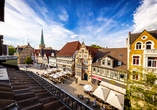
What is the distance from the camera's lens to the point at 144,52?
39.1 feet

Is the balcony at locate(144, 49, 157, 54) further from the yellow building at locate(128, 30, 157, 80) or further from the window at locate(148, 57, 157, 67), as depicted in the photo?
the window at locate(148, 57, 157, 67)

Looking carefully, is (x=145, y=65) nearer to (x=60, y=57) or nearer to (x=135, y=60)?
(x=135, y=60)

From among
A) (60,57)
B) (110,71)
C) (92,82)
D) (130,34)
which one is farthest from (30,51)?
(130,34)

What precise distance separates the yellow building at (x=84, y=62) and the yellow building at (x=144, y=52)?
9.56 metres

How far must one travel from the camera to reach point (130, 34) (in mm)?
15094

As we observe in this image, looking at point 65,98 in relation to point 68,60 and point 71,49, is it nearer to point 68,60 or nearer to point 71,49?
point 68,60

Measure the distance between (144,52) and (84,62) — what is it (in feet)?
45.2

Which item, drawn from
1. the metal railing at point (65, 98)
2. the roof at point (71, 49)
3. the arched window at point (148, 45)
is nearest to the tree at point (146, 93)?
the metal railing at point (65, 98)

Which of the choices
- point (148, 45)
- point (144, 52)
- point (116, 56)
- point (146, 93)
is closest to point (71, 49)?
point (116, 56)

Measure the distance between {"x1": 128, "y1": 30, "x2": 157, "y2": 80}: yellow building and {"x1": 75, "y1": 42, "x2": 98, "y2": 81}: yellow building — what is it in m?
9.56

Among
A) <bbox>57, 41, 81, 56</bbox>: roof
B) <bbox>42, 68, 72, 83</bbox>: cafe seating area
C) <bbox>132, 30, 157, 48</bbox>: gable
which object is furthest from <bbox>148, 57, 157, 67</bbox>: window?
<bbox>57, 41, 81, 56</bbox>: roof

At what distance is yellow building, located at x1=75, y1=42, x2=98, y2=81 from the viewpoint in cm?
2023

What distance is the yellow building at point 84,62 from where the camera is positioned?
2023 centimetres

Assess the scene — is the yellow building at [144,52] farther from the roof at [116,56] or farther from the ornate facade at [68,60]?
the ornate facade at [68,60]
